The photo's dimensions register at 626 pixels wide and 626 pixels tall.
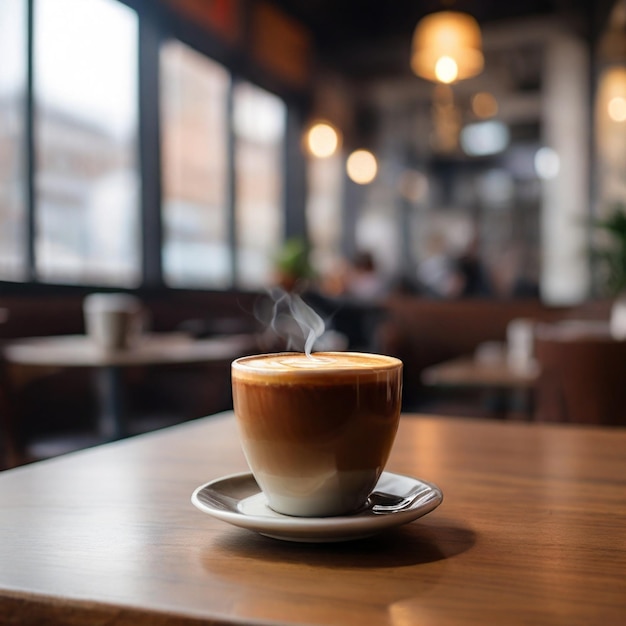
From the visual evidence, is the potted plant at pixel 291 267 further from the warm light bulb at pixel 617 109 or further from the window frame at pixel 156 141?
the warm light bulb at pixel 617 109

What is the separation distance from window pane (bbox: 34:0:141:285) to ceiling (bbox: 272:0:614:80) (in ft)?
9.51

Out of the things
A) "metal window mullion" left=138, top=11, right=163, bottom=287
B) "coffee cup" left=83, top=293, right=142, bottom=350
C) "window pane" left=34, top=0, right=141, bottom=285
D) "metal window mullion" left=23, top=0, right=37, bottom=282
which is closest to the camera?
"coffee cup" left=83, top=293, right=142, bottom=350

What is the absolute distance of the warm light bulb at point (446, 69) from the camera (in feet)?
15.8

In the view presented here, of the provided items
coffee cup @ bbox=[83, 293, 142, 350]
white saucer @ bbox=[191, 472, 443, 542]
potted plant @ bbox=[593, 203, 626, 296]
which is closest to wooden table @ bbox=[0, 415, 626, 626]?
white saucer @ bbox=[191, 472, 443, 542]

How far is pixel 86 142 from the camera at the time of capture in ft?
16.2

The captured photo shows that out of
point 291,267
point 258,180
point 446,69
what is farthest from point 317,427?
point 258,180

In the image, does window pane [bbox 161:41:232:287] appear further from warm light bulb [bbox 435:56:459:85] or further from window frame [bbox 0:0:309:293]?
warm light bulb [bbox 435:56:459:85]

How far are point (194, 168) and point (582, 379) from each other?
4938mm

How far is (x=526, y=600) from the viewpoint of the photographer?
0.42m

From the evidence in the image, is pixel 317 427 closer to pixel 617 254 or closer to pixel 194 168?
pixel 617 254

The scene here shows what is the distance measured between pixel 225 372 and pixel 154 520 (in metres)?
2.36

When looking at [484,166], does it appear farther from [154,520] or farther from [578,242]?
[154,520]

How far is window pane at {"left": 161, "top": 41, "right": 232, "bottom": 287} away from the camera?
5.93 metres

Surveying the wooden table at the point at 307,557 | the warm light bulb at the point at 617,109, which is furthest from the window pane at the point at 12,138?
the warm light bulb at the point at 617,109
